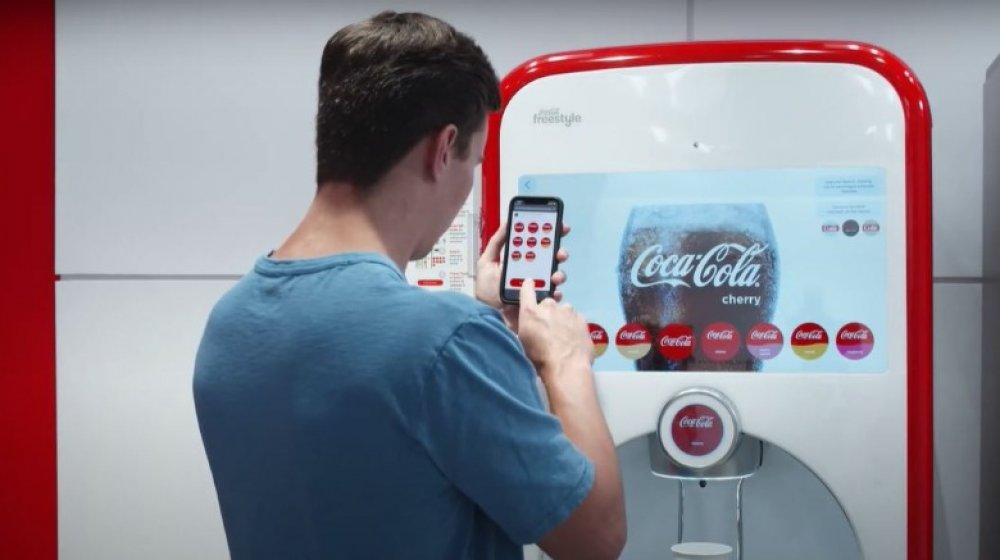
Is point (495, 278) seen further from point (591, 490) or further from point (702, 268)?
point (591, 490)

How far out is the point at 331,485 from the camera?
0.80 meters

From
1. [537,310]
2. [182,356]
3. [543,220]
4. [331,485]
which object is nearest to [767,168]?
[543,220]

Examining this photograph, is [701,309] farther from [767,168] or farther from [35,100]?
[35,100]

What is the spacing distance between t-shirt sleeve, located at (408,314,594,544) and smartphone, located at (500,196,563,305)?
31 cm

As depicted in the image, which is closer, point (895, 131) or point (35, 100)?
point (895, 131)

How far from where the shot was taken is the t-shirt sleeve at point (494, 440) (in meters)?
0.78

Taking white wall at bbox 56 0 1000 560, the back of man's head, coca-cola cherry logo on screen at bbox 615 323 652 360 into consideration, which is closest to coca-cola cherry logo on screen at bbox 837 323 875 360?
coca-cola cherry logo on screen at bbox 615 323 652 360

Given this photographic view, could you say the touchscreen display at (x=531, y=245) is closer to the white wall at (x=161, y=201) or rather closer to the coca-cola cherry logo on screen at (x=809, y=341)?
the coca-cola cherry logo on screen at (x=809, y=341)

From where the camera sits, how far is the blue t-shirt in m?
0.78

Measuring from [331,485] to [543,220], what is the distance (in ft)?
1.59

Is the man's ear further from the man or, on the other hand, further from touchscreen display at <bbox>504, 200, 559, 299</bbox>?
touchscreen display at <bbox>504, 200, 559, 299</bbox>

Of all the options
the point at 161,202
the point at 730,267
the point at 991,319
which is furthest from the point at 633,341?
the point at 161,202

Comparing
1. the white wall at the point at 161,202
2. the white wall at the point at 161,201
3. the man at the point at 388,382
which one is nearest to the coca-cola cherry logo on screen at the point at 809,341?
the man at the point at 388,382

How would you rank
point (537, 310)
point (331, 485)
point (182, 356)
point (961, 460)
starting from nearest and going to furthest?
point (331, 485) → point (537, 310) → point (961, 460) → point (182, 356)
